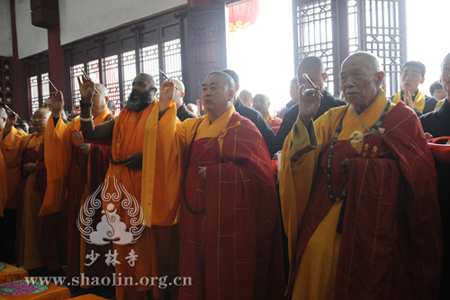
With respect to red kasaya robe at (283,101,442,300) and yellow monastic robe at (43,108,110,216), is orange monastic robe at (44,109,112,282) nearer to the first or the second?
yellow monastic robe at (43,108,110,216)

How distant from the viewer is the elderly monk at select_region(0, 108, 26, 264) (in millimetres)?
3963

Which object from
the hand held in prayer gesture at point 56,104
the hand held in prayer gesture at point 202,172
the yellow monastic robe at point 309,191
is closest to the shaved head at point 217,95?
the hand held in prayer gesture at point 202,172

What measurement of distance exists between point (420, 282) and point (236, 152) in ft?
4.05

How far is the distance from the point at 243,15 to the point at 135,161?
A: 10.4 meters

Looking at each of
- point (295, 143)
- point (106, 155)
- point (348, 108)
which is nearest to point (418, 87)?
point (348, 108)

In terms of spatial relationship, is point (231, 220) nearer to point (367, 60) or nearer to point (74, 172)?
point (367, 60)

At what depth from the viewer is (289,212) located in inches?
83.7

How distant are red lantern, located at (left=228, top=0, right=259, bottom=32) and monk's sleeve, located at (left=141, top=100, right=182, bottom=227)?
33.4ft

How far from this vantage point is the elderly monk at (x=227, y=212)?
2.13 metres

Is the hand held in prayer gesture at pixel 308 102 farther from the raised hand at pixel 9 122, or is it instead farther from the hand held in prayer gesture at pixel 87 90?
the raised hand at pixel 9 122

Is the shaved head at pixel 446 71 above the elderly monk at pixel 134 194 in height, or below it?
above

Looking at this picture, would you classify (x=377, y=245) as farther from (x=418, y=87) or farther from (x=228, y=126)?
(x=418, y=87)

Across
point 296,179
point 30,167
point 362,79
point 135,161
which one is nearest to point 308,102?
point 362,79

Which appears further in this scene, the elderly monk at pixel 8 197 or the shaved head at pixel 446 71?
the elderly monk at pixel 8 197
